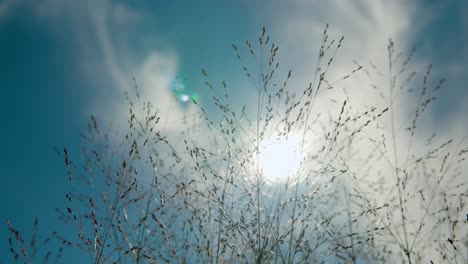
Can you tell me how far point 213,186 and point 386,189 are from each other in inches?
67.1

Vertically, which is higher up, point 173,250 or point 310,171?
point 310,171

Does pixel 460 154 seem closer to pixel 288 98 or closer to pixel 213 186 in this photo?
pixel 288 98

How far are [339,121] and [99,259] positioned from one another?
2.22 m

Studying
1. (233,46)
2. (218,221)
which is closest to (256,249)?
(218,221)

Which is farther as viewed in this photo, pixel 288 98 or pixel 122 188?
pixel 288 98

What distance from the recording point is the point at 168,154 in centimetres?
420

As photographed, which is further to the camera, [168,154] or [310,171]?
[168,154]

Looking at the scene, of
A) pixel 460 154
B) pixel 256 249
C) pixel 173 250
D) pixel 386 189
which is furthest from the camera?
pixel 386 189

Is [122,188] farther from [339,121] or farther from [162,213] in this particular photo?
[339,121]

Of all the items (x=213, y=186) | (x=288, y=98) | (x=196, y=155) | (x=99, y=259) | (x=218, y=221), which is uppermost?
(x=288, y=98)

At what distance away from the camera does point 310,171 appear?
3.74 meters

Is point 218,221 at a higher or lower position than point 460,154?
lower

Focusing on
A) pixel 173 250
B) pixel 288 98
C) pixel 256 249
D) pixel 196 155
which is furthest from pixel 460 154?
pixel 173 250

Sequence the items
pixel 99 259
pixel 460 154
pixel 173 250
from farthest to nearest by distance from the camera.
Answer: pixel 460 154, pixel 173 250, pixel 99 259
